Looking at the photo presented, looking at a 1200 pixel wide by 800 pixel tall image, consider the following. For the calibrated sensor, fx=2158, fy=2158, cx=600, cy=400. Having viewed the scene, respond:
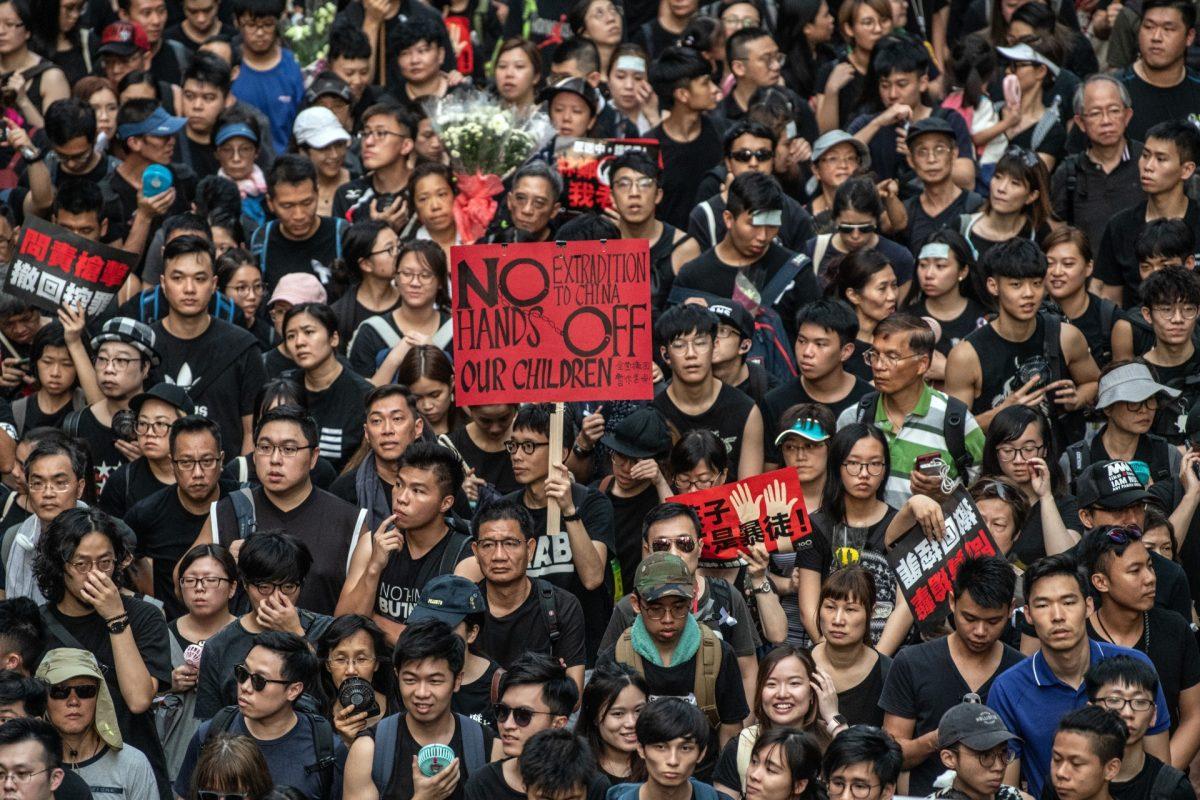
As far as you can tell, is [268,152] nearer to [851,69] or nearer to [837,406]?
[851,69]

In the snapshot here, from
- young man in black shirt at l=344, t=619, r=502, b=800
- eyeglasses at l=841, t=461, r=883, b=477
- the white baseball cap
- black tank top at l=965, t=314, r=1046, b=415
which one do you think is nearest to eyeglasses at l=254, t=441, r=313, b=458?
young man in black shirt at l=344, t=619, r=502, b=800

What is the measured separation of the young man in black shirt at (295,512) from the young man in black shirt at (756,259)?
2.88m

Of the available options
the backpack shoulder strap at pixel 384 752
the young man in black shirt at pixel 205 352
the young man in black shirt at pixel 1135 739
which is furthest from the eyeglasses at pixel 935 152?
the backpack shoulder strap at pixel 384 752

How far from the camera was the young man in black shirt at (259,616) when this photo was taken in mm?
9273

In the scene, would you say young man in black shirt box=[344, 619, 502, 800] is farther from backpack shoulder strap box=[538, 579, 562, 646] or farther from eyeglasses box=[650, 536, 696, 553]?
eyeglasses box=[650, 536, 696, 553]

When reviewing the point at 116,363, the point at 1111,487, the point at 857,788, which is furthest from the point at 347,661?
the point at 1111,487

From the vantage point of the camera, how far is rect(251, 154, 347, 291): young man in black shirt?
12938 millimetres

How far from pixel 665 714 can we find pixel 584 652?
1370 millimetres

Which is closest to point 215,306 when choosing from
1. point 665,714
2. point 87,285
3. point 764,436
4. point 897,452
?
point 87,285

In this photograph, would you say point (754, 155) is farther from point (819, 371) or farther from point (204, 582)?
point (204, 582)

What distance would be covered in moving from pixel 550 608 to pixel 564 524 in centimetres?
64

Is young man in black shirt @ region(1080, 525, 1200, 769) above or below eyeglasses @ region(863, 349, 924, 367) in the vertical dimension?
below

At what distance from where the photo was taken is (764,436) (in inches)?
440

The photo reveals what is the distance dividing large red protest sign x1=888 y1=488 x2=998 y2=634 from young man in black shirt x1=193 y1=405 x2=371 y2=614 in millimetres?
2557
